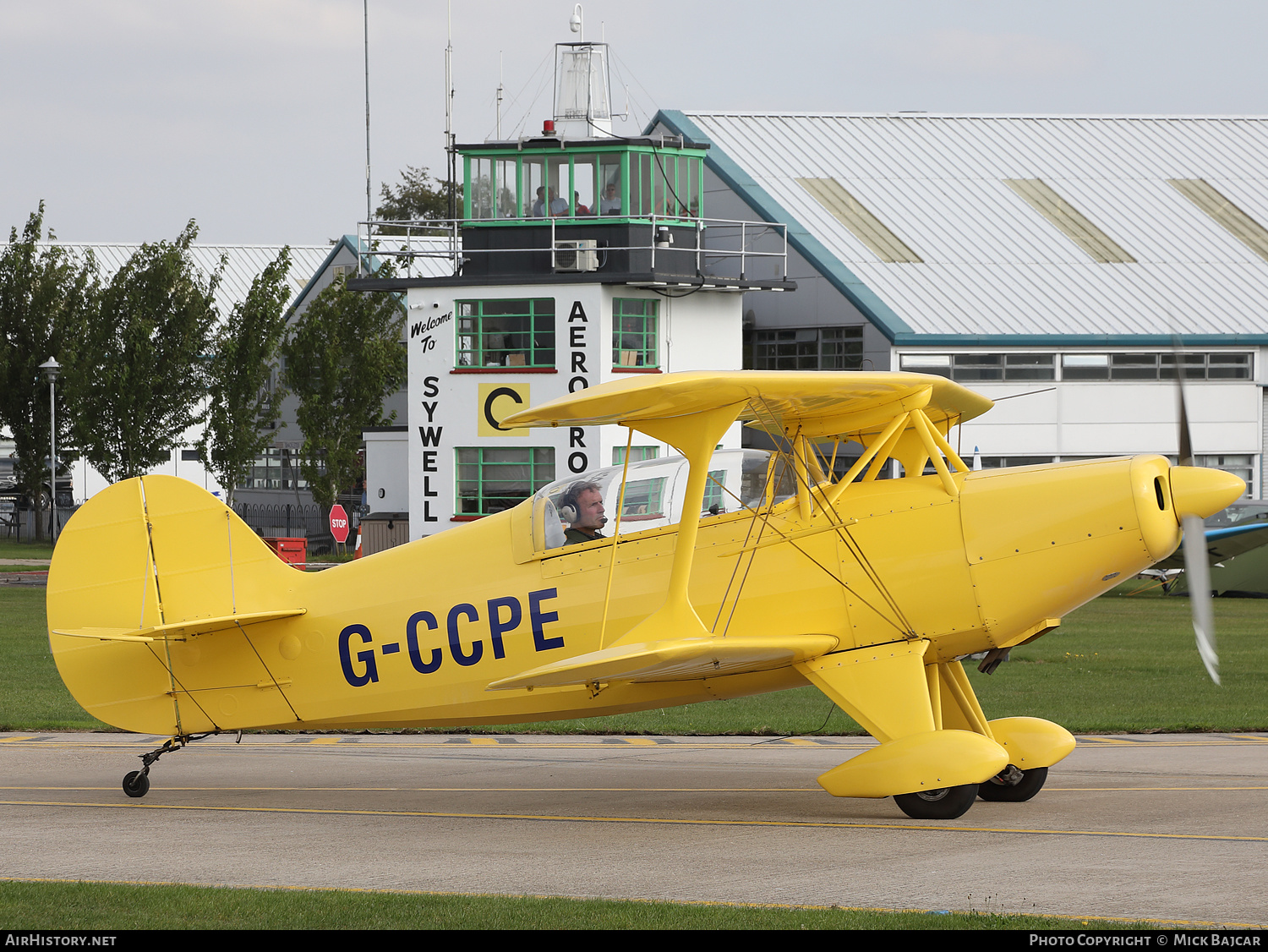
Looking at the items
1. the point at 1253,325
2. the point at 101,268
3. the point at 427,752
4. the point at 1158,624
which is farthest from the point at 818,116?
the point at 101,268

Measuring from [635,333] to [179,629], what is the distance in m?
23.6

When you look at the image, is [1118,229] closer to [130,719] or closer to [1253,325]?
[1253,325]

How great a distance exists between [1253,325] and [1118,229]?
5.06 metres

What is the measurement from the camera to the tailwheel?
961 cm

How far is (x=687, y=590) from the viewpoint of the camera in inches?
382

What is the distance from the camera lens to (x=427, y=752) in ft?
44.7

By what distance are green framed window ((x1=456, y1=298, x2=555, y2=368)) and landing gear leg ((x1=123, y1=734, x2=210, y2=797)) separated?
2237 centimetres

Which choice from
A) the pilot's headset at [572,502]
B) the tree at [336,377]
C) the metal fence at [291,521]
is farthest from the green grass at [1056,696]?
the metal fence at [291,521]

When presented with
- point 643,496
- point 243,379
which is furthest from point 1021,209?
point 643,496

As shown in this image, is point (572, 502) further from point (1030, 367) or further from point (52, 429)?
point (52, 429)

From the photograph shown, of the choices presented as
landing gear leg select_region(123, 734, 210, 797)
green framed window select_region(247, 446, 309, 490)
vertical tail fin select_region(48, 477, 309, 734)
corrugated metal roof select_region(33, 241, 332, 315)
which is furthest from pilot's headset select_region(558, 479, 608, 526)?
corrugated metal roof select_region(33, 241, 332, 315)

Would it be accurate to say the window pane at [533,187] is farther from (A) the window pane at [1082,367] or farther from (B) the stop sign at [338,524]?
(A) the window pane at [1082,367]

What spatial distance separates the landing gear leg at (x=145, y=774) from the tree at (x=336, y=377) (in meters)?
32.4

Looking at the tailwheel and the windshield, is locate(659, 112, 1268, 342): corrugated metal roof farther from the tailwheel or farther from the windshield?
the tailwheel
